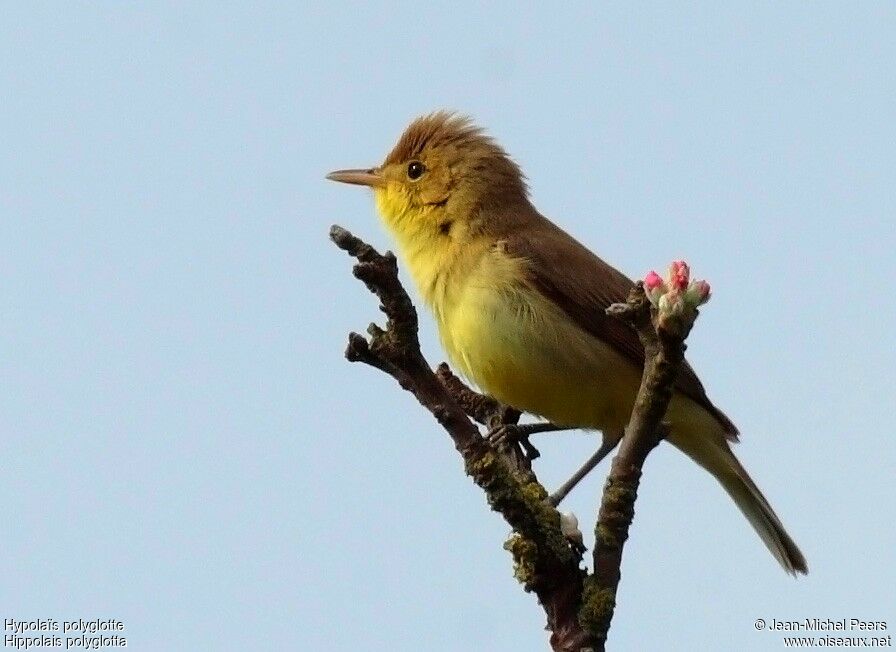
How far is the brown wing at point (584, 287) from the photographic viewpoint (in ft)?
23.6

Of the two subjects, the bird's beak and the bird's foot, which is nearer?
the bird's foot

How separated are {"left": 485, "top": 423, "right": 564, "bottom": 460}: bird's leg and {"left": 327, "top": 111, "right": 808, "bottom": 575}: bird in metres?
0.13

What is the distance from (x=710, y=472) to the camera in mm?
7906

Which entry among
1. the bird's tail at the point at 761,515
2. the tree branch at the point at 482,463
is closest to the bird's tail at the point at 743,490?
the bird's tail at the point at 761,515

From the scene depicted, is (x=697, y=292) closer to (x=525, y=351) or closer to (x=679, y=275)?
(x=679, y=275)

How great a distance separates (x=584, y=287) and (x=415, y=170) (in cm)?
162

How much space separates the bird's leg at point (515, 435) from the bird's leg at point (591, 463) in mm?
280

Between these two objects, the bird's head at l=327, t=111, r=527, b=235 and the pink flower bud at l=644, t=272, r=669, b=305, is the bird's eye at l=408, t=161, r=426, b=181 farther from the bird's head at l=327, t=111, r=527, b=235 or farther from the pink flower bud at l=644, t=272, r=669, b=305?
the pink flower bud at l=644, t=272, r=669, b=305

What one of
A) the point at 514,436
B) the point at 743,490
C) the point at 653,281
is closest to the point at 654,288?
the point at 653,281

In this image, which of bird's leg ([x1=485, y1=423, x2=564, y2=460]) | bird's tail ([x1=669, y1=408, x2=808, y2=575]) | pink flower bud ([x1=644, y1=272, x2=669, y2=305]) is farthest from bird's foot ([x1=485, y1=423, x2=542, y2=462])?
pink flower bud ([x1=644, y1=272, x2=669, y2=305])

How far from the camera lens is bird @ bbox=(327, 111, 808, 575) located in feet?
22.8

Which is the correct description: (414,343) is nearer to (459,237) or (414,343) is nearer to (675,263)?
(675,263)

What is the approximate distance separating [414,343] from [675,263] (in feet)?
3.11

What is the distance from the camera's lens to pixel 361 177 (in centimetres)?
855
